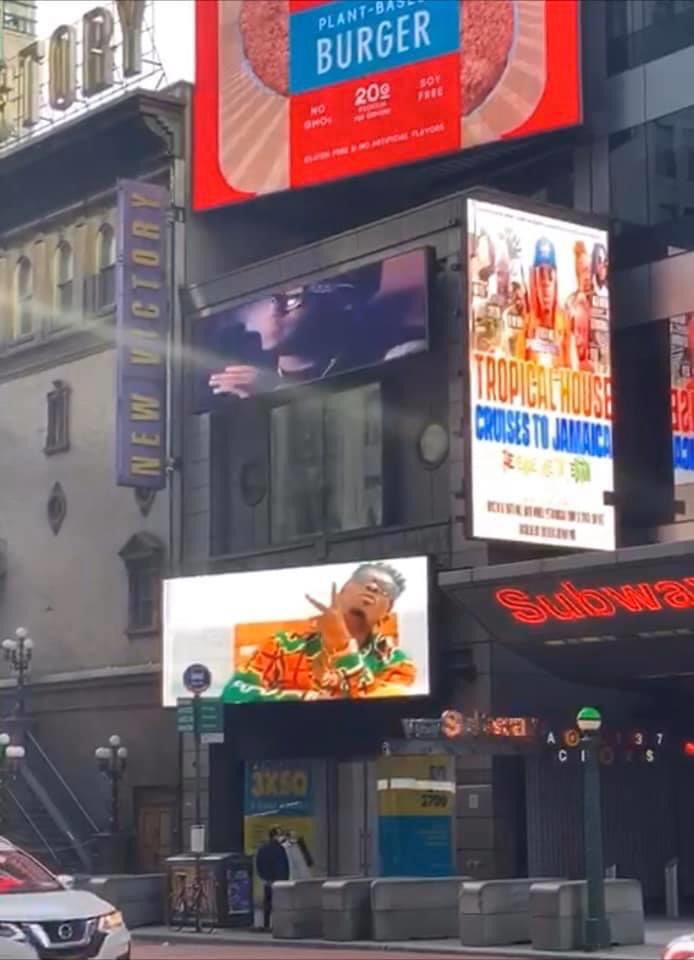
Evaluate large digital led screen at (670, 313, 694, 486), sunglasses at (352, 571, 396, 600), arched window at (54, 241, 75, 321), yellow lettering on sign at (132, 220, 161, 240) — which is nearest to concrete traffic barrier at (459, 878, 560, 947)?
sunglasses at (352, 571, 396, 600)

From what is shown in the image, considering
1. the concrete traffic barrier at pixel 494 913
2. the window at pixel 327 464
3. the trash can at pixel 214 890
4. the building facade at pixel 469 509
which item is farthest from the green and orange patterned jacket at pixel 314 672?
the concrete traffic barrier at pixel 494 913

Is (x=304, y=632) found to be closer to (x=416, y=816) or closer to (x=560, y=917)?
(x=416, y=816)

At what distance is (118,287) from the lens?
4503 cm

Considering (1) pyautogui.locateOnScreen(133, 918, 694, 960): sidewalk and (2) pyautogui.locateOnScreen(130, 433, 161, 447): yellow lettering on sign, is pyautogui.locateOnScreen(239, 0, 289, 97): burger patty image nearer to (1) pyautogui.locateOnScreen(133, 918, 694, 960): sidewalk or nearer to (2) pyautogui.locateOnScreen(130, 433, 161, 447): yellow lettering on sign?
(2) pyautogui.locateOnScreen(130, 433, 161, 447): yellow lettering on sign

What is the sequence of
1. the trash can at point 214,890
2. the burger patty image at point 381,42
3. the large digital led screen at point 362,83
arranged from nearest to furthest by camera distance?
1. the trash can at point 214,890
2. the large digital led screen at point 362,83
3. the burger patty image at point 381,42

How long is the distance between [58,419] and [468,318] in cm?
1533

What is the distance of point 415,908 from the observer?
107ft

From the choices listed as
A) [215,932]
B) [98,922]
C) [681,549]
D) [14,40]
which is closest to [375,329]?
[681,549]

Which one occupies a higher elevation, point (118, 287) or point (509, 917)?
point (118, 287)

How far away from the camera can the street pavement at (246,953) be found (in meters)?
30.3

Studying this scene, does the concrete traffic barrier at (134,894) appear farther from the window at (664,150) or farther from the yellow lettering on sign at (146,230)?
the window at (664,150)

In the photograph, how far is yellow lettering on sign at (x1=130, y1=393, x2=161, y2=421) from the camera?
4444 centimetres

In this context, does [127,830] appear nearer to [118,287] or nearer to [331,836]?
[331,836]

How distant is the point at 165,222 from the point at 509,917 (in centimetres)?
2028
